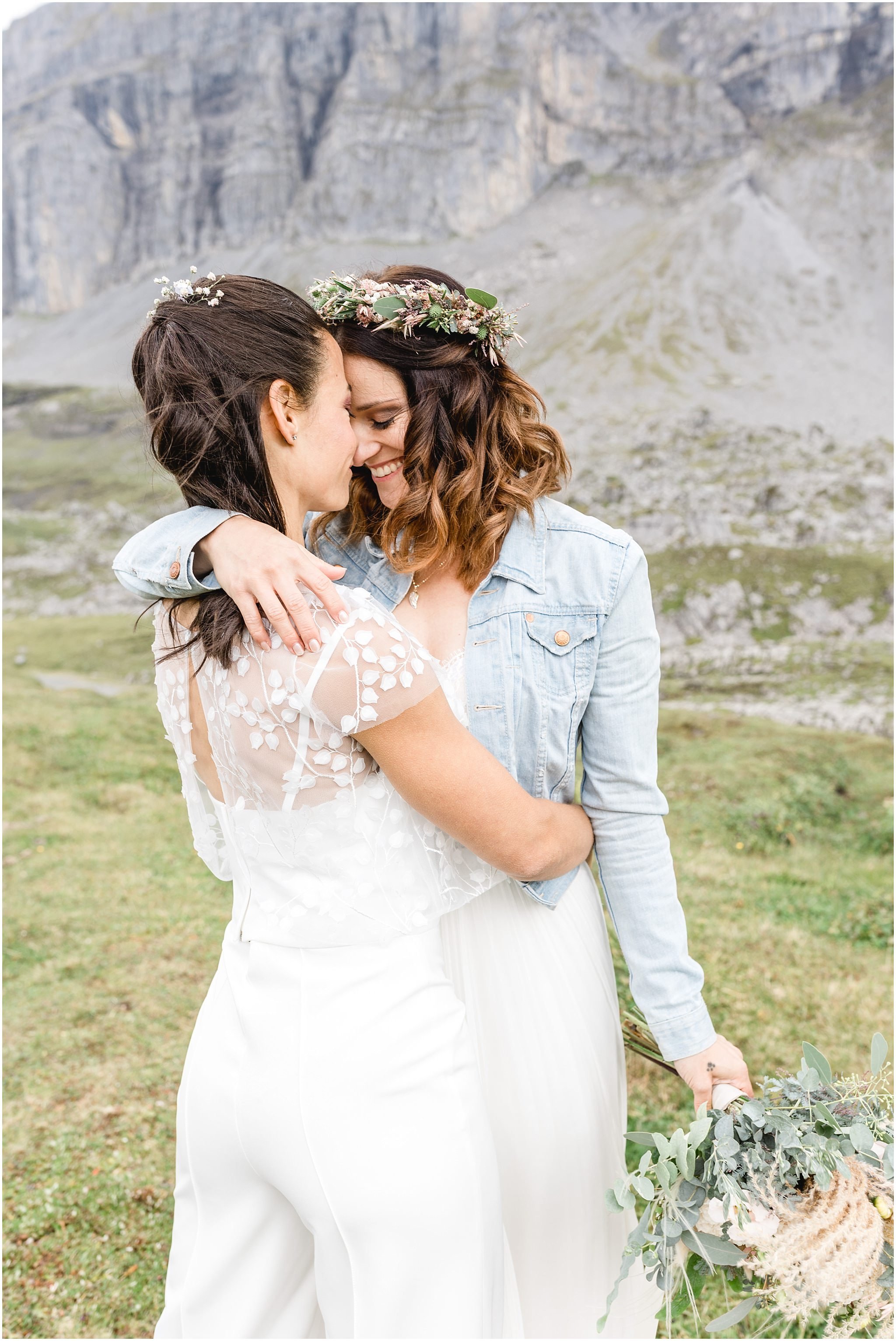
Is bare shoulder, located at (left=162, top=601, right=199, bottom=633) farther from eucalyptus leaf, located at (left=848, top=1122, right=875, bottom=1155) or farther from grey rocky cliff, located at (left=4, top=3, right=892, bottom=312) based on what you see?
grey rocky cliff, located at (left=4, top=3, right=892, bottom=312)

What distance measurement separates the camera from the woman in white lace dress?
1.43 meters

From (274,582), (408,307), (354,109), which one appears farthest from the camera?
(354,109)

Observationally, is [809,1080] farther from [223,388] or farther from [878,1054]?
[223,388]

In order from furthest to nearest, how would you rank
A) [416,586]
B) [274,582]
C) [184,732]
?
[416,586] → [184,732] → [274,582]

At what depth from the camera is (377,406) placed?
6.56 ft

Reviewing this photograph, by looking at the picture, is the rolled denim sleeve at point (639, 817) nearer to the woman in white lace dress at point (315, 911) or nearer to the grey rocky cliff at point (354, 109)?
the woman in white lace dress at point (315, 911)

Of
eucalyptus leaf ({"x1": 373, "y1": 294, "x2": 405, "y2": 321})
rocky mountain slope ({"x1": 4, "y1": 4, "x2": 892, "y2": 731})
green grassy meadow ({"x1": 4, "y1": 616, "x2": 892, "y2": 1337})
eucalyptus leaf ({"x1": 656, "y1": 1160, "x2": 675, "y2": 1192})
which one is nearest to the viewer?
eucalyptus leaf ({"x1": 656, "y1": 1160, "x2": 675, "y2": 1192})

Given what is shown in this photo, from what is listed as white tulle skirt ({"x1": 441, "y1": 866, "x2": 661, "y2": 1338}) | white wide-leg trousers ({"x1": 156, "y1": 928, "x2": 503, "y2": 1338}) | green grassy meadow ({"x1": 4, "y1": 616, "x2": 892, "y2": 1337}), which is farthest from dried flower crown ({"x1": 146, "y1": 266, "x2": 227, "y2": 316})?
green grassy meadow ({"x1": 4, "y1": 616, "x2": 892, "y2": 1337})

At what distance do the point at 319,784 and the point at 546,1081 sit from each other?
89cm

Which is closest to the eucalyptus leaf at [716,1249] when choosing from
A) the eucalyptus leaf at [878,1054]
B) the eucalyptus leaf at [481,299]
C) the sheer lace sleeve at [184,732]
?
the eucalyptus leaf at [878,1054]

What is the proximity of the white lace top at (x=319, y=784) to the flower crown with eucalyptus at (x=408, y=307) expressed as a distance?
76 centimetres

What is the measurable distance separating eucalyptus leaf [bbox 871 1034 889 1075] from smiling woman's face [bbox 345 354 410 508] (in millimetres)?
1465

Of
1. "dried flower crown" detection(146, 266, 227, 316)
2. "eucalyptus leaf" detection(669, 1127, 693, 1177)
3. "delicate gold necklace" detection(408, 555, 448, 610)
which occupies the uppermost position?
"dried flower crown" detection(146, 266, 227, 316)

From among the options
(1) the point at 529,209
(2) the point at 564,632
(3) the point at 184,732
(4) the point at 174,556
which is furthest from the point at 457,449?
(1) the point at 529,209
